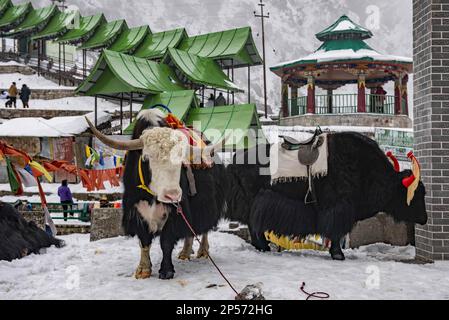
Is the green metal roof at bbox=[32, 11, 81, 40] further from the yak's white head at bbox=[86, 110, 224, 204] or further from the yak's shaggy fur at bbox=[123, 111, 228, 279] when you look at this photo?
the yak's white head at bbox=[86, 110, 224, 204]

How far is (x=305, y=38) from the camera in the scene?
90.0 m

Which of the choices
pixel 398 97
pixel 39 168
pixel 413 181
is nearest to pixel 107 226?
pixel 39 168

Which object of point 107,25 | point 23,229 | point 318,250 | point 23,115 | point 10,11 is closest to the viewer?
point 23,229

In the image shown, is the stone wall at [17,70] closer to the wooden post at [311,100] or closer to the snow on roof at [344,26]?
the wooden post at [311,100]

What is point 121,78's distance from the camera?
17406mm

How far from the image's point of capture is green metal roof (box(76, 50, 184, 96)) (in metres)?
17.6

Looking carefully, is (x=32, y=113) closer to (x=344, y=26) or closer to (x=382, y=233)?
(x=344, y=26)

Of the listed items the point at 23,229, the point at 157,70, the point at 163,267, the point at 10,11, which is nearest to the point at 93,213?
the point at 23,229

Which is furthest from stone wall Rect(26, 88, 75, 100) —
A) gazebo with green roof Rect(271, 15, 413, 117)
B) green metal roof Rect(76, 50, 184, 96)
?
gazebo with green roof Rect(271, 15, 413, 117)

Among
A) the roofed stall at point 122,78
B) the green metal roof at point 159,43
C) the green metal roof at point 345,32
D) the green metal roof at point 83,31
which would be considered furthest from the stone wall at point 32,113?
the green metal roof at point 345,32

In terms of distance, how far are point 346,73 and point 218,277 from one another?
1926 centimetres

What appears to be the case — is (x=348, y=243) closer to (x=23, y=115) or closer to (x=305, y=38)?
(x=23, y=115)

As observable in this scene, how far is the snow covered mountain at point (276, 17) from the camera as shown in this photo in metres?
83.4

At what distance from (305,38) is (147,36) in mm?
67038
